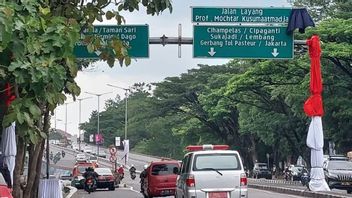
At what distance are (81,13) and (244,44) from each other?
12083 millimetres

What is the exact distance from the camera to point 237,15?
2391 centimetres

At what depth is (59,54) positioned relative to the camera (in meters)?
8.92

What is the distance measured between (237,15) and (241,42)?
0.87 m

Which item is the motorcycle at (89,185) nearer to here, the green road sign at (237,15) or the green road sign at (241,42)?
the green road sign at (241,42)

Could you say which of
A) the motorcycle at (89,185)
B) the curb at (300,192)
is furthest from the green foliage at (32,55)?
the motorcycle at (89,185)

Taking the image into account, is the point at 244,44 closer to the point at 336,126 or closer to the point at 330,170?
the point at 330,170

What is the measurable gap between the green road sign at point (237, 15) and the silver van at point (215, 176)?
7.11 m

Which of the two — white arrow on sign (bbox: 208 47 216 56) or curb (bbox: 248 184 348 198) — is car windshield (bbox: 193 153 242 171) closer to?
white arrow on sign (bbox: 208 47 216 56)

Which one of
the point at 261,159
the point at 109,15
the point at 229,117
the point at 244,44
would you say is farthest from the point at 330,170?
the point at 261,159

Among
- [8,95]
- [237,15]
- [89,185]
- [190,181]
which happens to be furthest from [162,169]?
[8,95]

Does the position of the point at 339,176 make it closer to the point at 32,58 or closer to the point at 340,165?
the point at 340,165

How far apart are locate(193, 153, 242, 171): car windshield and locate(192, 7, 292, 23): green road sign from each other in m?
7.29

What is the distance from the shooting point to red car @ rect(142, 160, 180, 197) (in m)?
29.5

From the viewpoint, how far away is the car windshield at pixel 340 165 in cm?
3377
